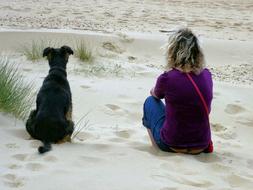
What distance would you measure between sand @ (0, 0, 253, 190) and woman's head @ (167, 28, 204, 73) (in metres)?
0.24

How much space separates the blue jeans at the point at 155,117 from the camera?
5175mm

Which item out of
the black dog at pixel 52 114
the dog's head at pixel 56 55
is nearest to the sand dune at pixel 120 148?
the black dog at pixel 52 114

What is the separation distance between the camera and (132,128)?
5992 millimetres

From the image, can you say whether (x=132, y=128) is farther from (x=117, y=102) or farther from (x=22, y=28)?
(x=22, y=28)

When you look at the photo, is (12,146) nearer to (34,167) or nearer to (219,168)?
(34,167)

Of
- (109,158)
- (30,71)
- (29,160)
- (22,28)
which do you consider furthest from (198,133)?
(22,28)

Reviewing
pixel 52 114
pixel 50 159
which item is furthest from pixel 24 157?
pixel 52 114

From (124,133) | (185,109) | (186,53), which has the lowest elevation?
(124,133)

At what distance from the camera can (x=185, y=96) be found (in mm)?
4902


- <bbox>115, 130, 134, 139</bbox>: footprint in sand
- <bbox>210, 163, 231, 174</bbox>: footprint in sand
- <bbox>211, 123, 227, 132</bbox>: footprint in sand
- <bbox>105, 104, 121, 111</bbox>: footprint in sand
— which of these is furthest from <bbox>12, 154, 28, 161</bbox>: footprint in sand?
<bbox>211, 123, 227, 132</bbox>: footprint in sand

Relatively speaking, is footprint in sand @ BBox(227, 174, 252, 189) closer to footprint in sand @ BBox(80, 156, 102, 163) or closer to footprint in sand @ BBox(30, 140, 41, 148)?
footprint in sand @ BBox(80, 156, 102, 163)

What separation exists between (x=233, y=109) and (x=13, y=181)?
149 inches

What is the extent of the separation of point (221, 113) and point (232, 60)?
3818mm

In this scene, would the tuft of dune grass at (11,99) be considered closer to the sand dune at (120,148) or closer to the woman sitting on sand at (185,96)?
the sand dune at (120,148)
